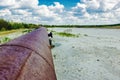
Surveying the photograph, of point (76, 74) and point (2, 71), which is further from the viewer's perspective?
point (76, 74)

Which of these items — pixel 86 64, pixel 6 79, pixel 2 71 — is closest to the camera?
pixel 6 79

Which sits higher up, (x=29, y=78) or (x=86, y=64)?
(x=29, y=78)

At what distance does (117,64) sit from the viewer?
10.7 meters

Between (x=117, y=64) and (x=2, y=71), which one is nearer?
(x=2, y=71)

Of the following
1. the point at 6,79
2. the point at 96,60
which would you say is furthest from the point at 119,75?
the point at 6,79

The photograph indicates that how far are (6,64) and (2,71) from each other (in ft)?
0.66

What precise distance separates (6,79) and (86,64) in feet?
29.9

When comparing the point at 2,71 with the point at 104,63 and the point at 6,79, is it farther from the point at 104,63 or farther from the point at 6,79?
the point at 104,63

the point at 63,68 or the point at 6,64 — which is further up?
the point at 6,64

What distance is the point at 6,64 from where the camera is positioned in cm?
193

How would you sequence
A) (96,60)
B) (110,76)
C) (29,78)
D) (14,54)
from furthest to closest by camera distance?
(96,60) < (110,76) < (14,54) < (29,78)

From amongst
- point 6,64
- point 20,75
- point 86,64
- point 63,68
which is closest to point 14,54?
point 6,64

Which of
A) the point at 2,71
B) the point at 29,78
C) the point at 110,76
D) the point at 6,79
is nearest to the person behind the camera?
the point at 6,79

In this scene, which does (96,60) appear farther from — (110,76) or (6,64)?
(6,64)
